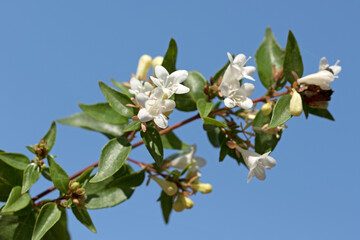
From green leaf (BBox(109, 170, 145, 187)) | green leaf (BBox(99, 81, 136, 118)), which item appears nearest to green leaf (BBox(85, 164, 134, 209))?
green leaf (BBox(109, 170, 145, 187))

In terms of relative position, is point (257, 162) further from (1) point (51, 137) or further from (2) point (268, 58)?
(1) point (51, 137)

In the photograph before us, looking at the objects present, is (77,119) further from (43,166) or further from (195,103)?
(195,103)

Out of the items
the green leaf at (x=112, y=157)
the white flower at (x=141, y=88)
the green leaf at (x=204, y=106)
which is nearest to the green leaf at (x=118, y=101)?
the white flower at (x=141, y=88)


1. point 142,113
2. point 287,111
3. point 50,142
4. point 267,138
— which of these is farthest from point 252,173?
point 50,142

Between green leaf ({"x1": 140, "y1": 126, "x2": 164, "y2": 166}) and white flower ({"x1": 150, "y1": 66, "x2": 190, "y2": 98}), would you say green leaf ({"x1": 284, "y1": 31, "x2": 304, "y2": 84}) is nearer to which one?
white flower ({"x1": 150, "y1": 66, "x2": 190, "y2": 98})

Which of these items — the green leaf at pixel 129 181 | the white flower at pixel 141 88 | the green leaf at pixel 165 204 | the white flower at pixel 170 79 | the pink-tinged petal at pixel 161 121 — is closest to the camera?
the pink-tinged petal at pixel 161 121

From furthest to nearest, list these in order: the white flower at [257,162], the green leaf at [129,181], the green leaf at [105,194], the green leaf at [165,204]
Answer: the green leaf at [165,204] → the green leaf at [129,181] → the green leaf at [105,194] → the white flower at [257,162]

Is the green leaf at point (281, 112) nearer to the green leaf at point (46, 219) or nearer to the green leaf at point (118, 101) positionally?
the green leaf at point (118, 101)
